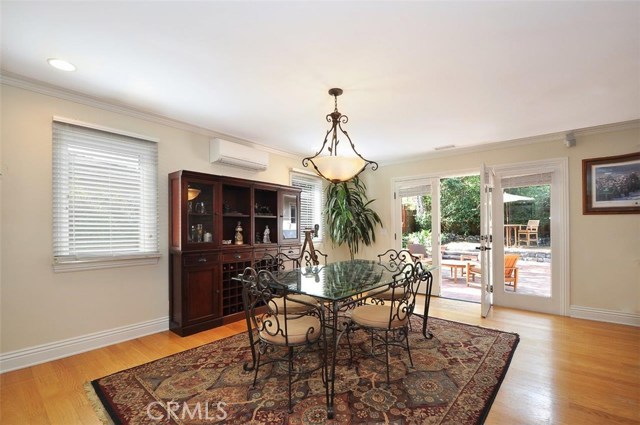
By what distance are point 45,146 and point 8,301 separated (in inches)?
52.7

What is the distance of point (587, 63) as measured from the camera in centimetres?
220

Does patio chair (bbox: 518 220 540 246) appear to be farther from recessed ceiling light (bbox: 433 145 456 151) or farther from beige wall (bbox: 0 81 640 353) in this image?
recessed ceiling light (bbox: 433 145 456 151)

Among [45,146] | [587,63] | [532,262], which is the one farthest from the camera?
[532,262]

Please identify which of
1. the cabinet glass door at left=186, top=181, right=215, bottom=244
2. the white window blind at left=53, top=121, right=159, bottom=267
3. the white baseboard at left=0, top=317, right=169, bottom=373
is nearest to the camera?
the white baseboard at left=0, top=317, right=169, bottom=373

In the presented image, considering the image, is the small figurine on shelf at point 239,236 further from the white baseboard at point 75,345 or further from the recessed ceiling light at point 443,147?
the recessed ceiling light at point 443,147

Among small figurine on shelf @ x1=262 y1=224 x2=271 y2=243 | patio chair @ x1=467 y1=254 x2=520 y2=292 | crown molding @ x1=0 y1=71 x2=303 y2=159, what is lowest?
patio chair @ x1=467 y1=254 x2=520 y2=292

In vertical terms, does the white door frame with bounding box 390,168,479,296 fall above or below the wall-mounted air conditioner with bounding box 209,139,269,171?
below

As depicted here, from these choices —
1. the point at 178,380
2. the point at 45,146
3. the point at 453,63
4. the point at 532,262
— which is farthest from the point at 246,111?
the point at 532,262

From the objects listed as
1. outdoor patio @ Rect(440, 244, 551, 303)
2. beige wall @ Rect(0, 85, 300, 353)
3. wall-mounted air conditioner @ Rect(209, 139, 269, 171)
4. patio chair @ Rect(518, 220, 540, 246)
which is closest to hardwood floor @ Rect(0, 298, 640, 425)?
beige wall @ Rect(0, 85, 300, 353)

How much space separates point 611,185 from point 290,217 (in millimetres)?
4165

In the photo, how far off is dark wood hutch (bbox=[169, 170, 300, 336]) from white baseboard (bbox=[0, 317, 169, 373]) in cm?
24

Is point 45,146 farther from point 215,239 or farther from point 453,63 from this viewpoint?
point 453,63

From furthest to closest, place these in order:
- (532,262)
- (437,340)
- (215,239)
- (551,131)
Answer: (532,262)
(551,131)
(215,239)
(437,340)

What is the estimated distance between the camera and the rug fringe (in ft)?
5.96
